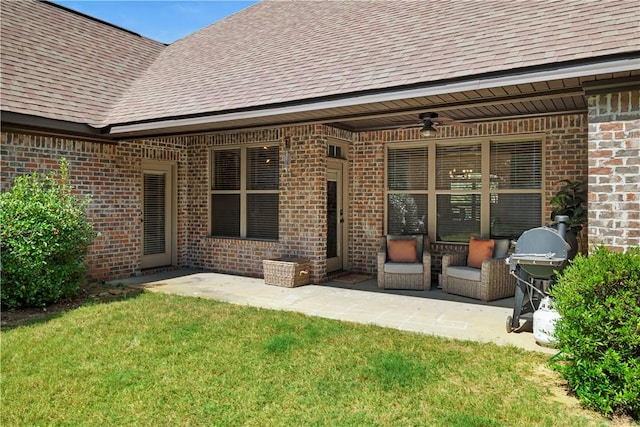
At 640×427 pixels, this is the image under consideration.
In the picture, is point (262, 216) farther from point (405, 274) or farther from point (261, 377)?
point (261, 377)

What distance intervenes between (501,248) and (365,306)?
249 centimetres

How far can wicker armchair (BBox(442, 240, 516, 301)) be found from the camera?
6.37 m

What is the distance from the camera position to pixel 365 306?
6109mm

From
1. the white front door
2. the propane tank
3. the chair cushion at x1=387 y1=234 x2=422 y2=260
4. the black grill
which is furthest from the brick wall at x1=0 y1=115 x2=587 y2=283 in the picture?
the propane tank

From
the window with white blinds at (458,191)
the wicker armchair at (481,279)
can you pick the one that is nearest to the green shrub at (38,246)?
the wicker armchair at (481,279)

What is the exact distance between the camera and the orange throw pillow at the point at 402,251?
7410mm

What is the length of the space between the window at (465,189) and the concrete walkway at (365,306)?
1.58 m

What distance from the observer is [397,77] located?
551 cm

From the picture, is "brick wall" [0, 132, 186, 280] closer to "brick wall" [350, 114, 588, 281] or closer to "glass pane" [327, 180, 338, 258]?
"glass pane" [327, 180, 338, 258]

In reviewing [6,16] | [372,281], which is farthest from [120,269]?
[6,16]

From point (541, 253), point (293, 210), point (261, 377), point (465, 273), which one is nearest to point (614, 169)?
point (541, 253)

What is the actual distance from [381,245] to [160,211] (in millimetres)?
4655

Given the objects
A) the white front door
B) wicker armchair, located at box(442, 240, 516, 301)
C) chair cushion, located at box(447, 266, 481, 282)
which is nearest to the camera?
wicker armchair, located at box(442, 240, 516, 301)

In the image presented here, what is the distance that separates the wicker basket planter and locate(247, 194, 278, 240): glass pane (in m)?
0.90
